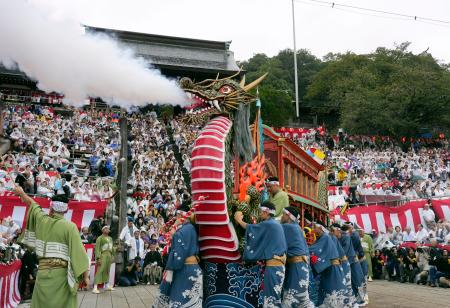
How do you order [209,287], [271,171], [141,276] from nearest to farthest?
[209,287] → [271,171] → [141,276]

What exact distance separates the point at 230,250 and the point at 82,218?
284 inches

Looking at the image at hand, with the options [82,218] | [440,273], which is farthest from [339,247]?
[82,218]

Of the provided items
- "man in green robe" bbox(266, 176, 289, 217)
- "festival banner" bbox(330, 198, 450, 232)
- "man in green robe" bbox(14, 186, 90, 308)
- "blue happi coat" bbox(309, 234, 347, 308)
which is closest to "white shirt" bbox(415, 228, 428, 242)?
"festival banner" bbox(330, 198, 450, 232)

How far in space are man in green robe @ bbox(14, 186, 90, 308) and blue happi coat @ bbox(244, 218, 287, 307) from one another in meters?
1.68

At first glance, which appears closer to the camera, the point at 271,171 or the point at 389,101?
the point at 271,171

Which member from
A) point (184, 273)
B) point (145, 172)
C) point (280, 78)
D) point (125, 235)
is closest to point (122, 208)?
point (125, 235)

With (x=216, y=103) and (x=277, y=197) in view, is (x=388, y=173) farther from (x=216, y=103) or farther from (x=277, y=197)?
(x=216, y=103)

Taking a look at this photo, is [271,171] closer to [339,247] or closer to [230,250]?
[339,247]

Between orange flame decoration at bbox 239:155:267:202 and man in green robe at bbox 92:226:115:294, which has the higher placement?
orange flame decoration at bbox 239:155:267:202

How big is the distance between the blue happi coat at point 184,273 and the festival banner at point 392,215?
967cm

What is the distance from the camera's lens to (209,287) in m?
5.60

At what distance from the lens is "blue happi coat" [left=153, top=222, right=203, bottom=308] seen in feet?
17.3

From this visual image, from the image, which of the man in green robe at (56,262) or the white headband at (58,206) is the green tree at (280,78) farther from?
the man in green robe at (56,262)

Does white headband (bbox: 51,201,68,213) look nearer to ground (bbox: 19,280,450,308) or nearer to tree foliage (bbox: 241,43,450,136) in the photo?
ground (bbox: 19,280,450,308)
